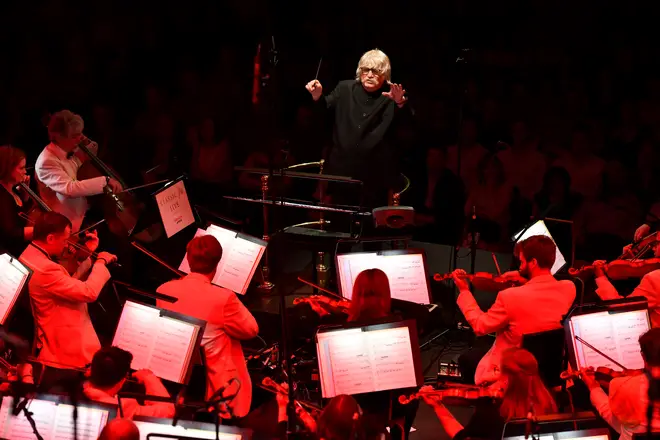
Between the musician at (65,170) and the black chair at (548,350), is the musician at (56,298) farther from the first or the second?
the black chair at (548,350)

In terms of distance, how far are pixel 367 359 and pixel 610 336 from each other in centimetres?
124

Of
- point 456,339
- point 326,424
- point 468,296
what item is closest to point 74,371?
point 326,424

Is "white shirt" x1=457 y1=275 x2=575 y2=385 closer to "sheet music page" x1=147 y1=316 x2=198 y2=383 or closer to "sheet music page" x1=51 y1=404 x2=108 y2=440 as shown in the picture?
"sheet music page" x1=147 y1=316 x2=198 y2=383

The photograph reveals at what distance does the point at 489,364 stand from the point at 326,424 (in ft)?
5.25

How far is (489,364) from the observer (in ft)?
14.9

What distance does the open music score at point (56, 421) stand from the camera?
3.39 m

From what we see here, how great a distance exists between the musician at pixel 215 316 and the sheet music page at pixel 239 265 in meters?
0.70

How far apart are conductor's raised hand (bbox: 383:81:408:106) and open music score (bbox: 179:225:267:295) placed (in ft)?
5.32

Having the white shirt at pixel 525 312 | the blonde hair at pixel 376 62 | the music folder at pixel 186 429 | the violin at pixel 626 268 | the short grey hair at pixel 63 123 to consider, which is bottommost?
the music folder at pixel 186 429

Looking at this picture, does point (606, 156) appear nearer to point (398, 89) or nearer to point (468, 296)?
point (398, 89)

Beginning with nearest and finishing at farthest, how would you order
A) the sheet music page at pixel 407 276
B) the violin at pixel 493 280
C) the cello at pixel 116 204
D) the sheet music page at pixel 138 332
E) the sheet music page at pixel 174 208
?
the sheet music page at pixel 138 332, the violin at pixel 493 280, the sheet music page at pixel 407 276, the sheet music page at pixel 174 208, the cello at pixel 116 204

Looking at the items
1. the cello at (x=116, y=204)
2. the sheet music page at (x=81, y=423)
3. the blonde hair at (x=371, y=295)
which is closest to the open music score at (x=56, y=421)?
the sheet music page at (x=81, y=423)

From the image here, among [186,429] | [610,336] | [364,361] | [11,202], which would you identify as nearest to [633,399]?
[610,336]

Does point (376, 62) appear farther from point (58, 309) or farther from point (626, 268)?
point (58, 309)
